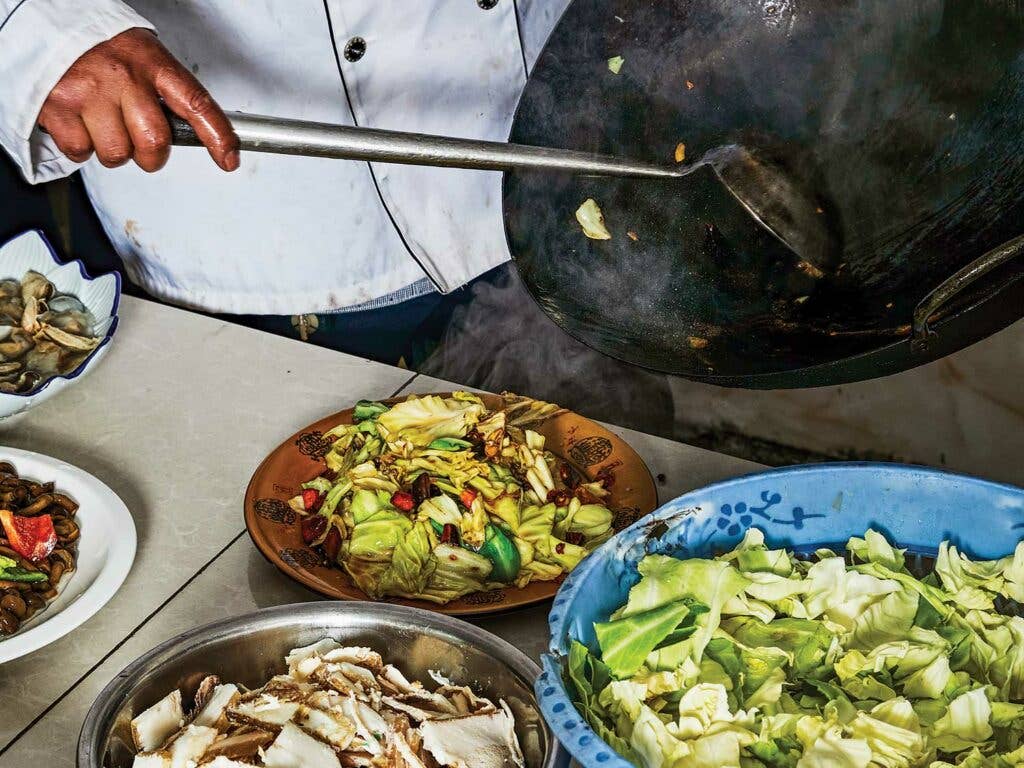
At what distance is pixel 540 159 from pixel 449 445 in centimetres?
48

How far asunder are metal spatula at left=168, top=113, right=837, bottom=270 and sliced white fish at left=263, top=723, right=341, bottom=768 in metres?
0.57

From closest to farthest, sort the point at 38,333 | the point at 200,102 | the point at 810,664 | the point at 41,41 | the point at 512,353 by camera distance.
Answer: the point at 810,664
the point at 200,102
the point at 41,41
the point at 38,333
the point at 512,353

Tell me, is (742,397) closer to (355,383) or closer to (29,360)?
(355,383)

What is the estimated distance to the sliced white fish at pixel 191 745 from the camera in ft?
3.25

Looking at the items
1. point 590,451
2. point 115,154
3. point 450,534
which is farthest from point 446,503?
point 115,154

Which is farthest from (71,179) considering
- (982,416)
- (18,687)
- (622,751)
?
(982,416)

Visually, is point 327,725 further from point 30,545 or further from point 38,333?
point 38,333

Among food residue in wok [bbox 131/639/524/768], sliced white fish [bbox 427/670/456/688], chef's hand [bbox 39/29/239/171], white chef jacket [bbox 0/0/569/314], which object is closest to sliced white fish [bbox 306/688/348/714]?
food residue in wok [bbox 131/639/524/768]

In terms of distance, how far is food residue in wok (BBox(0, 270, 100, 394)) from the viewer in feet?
5.84

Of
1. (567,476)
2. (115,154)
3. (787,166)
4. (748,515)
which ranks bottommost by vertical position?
(567,476)

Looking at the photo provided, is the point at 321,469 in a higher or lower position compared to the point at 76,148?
lower

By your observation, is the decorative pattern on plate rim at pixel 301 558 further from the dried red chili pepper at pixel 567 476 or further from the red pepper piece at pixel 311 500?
the dried red chili pepper at pixel 567 476

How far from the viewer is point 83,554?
1.41m

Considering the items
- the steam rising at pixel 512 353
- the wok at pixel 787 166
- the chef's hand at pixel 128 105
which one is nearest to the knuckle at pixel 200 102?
the chef's hand at pixel 128 105
